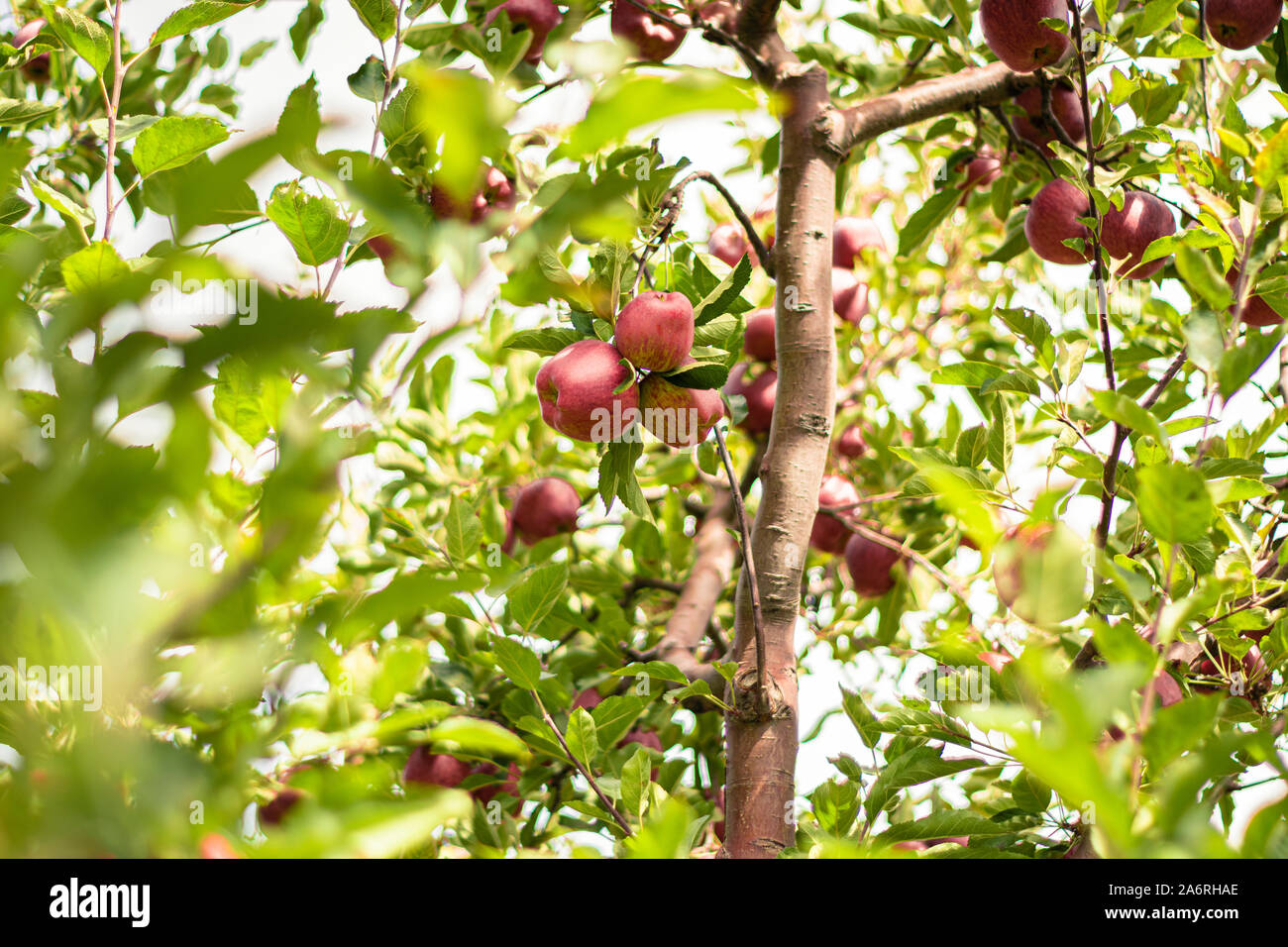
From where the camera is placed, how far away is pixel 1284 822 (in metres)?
0.43

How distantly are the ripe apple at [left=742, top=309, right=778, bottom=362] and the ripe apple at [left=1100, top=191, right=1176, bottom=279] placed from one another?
561 mm

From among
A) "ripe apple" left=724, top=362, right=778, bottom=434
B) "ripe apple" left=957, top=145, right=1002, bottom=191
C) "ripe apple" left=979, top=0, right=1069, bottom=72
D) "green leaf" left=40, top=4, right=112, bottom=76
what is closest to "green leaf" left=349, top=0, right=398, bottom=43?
"green leaf" left=40, top=4, right=112, bottom=76

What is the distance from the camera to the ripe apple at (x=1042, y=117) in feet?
4.13

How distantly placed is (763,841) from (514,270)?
594 mm

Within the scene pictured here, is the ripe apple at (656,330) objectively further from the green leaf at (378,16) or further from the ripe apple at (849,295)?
the ripe apple at (849,295)

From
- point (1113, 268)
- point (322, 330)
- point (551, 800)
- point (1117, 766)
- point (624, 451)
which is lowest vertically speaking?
point (551, 800)

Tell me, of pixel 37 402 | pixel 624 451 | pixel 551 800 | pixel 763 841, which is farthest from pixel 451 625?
pixel 37 402

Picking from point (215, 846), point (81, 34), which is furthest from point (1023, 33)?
point (215, 846)

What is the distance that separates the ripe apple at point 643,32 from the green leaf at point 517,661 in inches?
33.9

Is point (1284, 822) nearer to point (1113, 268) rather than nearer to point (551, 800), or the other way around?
point (1113, 268)

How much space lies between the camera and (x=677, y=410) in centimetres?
85

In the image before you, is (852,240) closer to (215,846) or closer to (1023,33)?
(1023,33)

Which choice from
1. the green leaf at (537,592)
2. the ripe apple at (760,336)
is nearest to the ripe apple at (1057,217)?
the ripe apple at (760,336)

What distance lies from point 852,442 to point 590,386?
1.06 m
